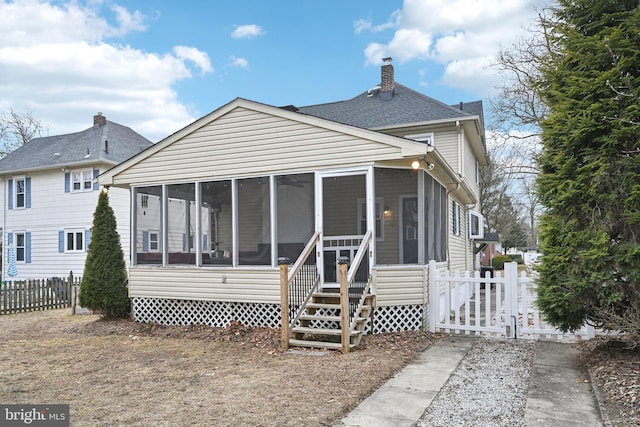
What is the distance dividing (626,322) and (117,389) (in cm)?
563

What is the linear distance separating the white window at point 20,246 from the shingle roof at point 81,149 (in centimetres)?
295

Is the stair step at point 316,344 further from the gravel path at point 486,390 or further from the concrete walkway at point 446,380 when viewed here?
the gravel path at point 486,390

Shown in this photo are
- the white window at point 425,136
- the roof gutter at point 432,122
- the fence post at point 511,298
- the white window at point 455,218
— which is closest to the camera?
the fence post at point 511,298

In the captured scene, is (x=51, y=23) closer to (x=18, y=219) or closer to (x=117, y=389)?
(x=18, y=219)

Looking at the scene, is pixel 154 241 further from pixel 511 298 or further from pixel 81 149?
pixel 81 149

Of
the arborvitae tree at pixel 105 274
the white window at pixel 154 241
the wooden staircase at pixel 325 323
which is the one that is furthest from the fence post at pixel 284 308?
the arborvitae tree at pixel 105 274

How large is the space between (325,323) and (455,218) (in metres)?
5.95

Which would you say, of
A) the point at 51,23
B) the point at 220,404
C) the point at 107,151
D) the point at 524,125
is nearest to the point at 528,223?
the point at 524,125

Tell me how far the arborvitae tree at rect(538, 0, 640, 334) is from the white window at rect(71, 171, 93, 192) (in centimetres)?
1813

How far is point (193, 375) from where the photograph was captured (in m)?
5.62

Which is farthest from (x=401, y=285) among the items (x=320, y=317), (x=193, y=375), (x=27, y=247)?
(x=27, y=247)

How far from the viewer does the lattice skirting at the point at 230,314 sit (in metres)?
7.81

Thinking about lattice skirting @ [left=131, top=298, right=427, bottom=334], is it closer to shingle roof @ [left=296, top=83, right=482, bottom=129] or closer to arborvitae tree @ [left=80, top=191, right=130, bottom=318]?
arborvitae tree @ [left=80, top=191, right=130, bottom=318]

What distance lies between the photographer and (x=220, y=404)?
4.38 metres
